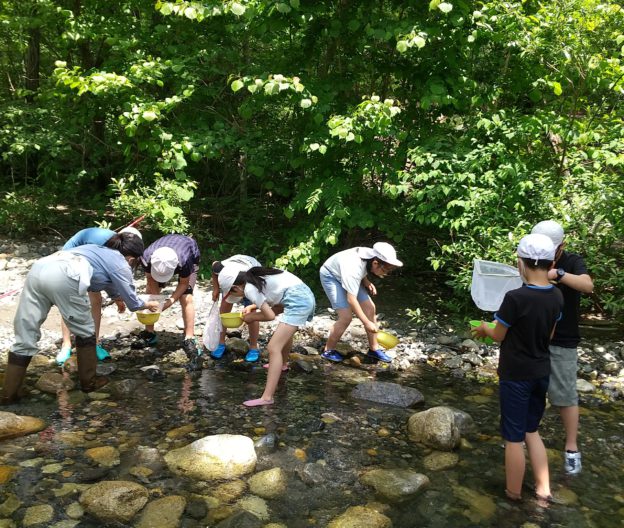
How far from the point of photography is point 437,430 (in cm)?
398

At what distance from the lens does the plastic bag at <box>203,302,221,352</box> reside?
5.30 meters

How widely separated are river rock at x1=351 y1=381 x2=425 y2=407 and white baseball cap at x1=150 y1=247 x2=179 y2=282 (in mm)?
1984

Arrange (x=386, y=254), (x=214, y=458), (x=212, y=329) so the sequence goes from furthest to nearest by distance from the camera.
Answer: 1. (x=212, y=329)
2. (x=386, y=254)
3. (x=214, y=458)

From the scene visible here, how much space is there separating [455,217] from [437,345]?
1446mm

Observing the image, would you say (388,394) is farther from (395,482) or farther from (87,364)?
(87,364)

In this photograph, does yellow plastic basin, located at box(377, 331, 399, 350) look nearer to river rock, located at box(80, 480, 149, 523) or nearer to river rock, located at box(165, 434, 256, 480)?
river rock, located at box(165, 434, 256, 480)

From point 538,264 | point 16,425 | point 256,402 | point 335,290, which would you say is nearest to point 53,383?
point 16,425

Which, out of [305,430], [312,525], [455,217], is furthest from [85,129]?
[312,525]

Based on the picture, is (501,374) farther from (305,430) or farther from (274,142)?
(274,142)

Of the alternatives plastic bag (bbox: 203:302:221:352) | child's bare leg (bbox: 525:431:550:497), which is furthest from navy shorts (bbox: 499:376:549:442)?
plastic bag (bbox: 203:302:221:352)

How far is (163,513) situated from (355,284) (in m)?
2.71

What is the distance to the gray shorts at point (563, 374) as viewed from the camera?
3.41 meters

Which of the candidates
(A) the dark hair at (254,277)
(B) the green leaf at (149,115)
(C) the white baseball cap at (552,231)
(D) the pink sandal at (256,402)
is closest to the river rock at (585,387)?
(C) the white baseball cap at (552,231)

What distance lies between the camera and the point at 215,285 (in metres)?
5.35
